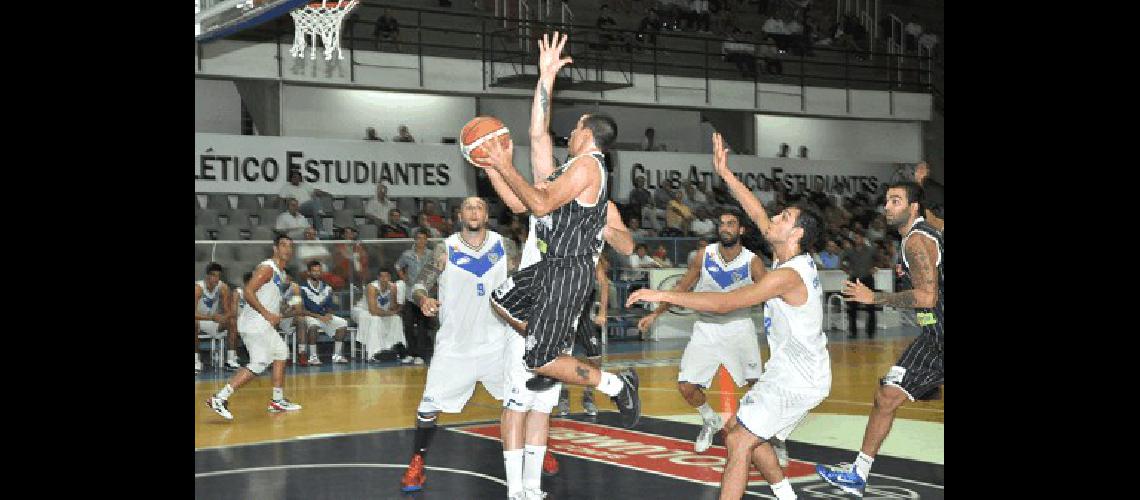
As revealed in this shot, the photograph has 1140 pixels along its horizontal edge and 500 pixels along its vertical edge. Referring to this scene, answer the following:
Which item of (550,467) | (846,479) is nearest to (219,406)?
(550,467)

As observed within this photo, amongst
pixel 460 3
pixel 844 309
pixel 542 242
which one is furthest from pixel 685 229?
pixel 542 242

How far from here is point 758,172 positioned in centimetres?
2578

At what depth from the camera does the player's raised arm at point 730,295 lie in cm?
550

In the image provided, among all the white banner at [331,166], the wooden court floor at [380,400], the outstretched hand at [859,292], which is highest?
the white banner at [331,166]

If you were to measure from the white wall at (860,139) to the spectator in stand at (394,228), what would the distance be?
1429cm

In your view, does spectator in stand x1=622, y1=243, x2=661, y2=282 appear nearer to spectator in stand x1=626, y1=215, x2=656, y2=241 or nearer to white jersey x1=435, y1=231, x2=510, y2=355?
spectator in stand x1=626, y1=215, x2=656, y2=241

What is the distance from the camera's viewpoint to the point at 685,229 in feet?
73.3

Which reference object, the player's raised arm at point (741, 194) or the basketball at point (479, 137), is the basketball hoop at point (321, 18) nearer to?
the player's raised arm at point (741, 194)

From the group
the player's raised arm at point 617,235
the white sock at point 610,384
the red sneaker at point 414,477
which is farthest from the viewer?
the red sneaker at point 414,477

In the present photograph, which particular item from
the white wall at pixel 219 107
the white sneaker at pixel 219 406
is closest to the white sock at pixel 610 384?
the white sneaker at pixel 219 406

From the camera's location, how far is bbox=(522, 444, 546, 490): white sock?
6777 mm

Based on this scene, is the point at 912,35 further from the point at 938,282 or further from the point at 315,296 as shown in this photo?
the point at 938,282

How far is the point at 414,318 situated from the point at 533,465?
10229 millimetres

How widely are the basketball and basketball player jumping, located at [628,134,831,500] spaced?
1.46 meters
